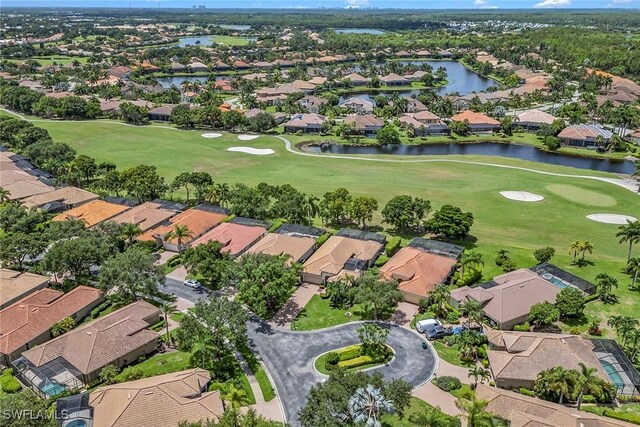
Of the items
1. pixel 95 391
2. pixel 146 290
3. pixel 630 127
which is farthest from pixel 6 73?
pixel 630 127

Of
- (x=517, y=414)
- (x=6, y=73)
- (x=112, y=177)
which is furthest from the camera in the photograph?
(x=6, y=73)

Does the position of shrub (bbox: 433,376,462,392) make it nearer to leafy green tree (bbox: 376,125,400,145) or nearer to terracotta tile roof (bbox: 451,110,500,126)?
leafy green tree (bbox: 376,125,400,145)

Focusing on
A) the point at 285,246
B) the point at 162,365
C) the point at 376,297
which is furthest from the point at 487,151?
the point at 162,365

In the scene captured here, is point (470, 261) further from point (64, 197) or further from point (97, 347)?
point (64, 197)

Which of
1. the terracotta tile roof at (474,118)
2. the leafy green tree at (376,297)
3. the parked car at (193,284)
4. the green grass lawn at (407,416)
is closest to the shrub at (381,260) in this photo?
the leafy green tree at (376,297)

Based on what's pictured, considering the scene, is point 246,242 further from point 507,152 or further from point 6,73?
point 6,73

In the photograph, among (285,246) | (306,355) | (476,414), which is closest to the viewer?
(476,414)
